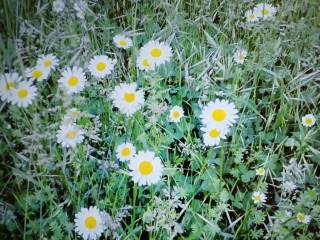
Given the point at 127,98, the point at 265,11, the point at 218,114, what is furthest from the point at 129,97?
the point at 265,11

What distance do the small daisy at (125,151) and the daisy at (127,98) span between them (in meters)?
0.08

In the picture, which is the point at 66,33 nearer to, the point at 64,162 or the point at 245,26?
the point at 64,162

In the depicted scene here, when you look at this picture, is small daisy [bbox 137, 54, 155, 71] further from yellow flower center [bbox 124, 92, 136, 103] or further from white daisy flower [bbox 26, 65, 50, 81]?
white daisy flower [bbox 26, 65, 50, 81]

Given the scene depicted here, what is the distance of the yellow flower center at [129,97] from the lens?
3.47 ft

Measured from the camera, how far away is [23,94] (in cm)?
102

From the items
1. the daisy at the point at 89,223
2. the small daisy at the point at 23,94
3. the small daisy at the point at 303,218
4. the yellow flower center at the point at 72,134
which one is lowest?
the daisy at the point at 89,223

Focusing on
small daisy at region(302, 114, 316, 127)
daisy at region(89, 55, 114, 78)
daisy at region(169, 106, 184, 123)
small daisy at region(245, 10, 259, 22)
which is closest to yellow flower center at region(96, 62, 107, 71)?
daisy at region(89, 55, 114, 78)

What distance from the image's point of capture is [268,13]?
1.19 m

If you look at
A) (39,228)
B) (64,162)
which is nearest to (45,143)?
(64,162)

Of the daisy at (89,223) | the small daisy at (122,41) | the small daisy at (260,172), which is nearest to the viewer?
the daisy at (89,223)

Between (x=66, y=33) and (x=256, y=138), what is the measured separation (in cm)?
56

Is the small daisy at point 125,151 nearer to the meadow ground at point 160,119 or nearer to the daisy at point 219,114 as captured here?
the meadow ground at point 160,119

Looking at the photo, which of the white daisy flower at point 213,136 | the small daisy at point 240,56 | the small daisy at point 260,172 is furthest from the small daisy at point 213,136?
the small daisy at point 240,56

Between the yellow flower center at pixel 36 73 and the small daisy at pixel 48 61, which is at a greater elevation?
the small daisy at pixel 48 61
